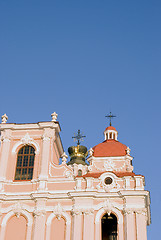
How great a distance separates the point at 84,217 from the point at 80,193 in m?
1.57

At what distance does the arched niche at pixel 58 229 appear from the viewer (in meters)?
27.5

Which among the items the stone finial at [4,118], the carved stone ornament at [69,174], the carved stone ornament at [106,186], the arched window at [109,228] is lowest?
the arched window at [109,228]

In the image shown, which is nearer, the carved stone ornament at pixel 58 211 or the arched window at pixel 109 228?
the carved stone ornament at pixel 58 211

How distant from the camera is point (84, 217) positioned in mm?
27500

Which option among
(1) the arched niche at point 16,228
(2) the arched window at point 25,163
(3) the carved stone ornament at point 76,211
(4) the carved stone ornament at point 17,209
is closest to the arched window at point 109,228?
(3) the carved stone ornament at point 76,211

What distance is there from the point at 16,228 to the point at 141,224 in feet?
25.2

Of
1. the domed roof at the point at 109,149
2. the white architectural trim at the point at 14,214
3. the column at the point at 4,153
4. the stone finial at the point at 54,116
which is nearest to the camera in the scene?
the white architectural trim at the point at 14,214

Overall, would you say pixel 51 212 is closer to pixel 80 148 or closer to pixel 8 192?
pixel 8 192

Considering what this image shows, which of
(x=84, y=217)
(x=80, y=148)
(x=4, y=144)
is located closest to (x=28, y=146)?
(x=4, y=144)

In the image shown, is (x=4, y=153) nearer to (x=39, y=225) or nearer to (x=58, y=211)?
(x=58, y=211)

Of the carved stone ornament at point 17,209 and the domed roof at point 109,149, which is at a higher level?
the domed roof at point 109,149

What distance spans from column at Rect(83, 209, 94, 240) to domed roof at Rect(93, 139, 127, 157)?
16.9 feet

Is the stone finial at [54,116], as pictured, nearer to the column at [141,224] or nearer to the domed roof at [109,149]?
the domed roof at [109,149]

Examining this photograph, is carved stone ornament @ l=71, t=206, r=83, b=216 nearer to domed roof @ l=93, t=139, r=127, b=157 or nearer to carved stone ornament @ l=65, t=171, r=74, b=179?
carved stone ornament @ l=65, t=171, r=74, b=179
